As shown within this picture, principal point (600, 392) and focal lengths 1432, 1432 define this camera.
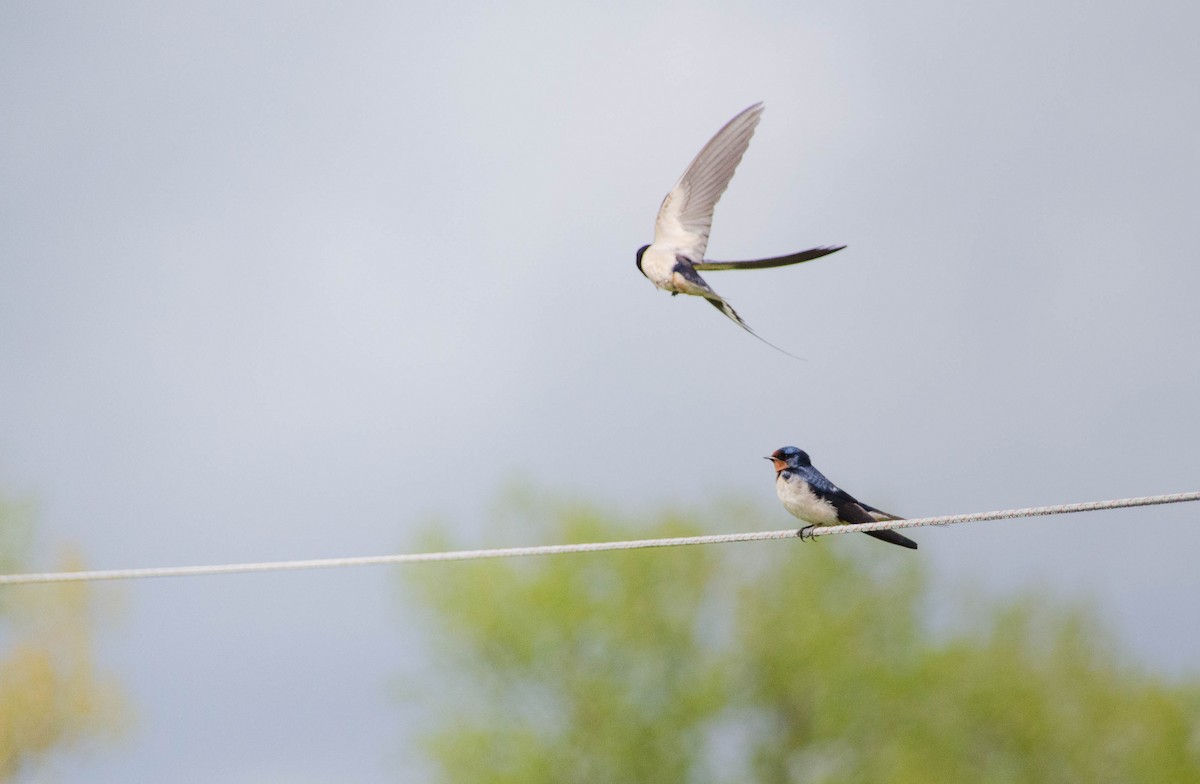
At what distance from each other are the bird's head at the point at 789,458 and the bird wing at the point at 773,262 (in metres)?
1.48

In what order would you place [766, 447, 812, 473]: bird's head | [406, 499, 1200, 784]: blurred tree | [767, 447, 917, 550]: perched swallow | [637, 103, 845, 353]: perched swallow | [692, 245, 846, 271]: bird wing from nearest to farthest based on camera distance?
[692, 245, 846, 271]: bird wing < [637, 103, 845, 353]: perched swallow < [767, 447, 917, 550]: perched swallow < [766, 447, 812, 473]: bird's head < [406, 499, 1200, 784]: blurred tree

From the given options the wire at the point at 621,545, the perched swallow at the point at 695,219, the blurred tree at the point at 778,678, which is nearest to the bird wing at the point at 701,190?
the perched swallow at the point at 695,219

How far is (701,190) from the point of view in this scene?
A: 18.2ft

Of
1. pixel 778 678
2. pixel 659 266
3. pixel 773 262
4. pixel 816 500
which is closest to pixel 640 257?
pixel 659 266

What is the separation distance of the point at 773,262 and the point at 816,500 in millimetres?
1602

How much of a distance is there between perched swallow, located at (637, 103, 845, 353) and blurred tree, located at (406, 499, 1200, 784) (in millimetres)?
10918

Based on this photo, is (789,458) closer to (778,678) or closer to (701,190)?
(701,190)

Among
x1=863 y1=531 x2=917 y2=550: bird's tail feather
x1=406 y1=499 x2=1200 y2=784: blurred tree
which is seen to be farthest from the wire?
x1=406 y1=499 x2=1200 y2=784: blurred tree

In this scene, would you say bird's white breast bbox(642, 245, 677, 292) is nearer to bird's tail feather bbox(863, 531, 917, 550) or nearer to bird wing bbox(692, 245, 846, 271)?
bird wing bbox(692, 245, 846, 271)

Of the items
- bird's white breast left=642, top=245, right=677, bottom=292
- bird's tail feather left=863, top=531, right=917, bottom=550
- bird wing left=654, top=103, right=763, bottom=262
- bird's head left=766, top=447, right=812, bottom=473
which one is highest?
bird wing left=654, top=103, right=763, bottom=262

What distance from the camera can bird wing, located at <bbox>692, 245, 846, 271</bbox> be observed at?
4.29 m

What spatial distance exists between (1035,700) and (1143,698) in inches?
46.7

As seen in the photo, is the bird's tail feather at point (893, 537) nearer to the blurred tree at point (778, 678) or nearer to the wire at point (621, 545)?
the wire at point (621, 545)

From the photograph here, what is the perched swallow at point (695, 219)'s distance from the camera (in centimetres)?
509
